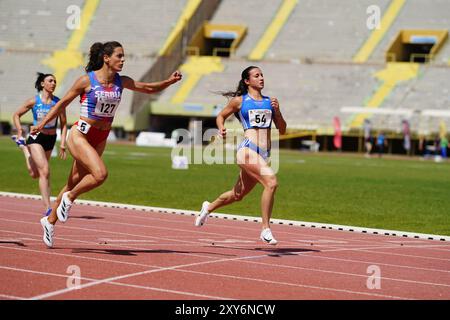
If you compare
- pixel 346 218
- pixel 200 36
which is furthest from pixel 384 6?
pixel 346 218

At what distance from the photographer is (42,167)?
13.6 metres

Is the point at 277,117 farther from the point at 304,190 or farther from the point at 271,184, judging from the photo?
the point at 304,190

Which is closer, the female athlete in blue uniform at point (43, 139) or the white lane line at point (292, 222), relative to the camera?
the white lane line at point (292, 222)

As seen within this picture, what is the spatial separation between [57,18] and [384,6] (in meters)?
19.5

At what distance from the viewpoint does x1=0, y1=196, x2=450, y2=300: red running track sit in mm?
7684

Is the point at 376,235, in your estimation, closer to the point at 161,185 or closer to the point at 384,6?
the point at 161,185

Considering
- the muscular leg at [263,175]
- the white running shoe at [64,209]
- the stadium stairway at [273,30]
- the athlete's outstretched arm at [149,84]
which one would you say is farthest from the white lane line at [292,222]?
the stadium stairway at [273,30]

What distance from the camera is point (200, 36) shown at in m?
53.4

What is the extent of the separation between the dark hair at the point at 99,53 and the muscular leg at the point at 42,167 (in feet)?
12.1

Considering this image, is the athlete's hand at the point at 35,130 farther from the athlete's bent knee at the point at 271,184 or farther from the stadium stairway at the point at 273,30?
the stadium stairway at the point at 273,30

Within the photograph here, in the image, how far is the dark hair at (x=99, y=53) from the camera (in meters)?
10.1

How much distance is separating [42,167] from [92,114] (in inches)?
148

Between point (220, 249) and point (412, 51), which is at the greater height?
point (412, 51)

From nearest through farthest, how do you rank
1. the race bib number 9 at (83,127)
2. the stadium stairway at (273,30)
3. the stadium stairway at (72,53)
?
the race bib number 9 at (83,127) < the stadium stairway at (273,30) < the stadium stairway at (72,53)
